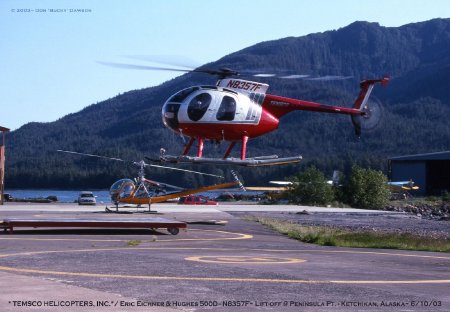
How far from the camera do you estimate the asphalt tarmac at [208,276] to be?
35.1 ft

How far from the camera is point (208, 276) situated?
537 inches

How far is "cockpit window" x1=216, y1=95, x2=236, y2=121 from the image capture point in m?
32.3

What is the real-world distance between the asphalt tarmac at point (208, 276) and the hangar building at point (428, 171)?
8518 centimetres

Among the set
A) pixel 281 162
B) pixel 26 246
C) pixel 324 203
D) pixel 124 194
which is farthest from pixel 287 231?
pixel 324 203

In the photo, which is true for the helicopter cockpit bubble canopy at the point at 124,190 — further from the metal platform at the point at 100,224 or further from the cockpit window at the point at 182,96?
the metal platform at the point at 100,224

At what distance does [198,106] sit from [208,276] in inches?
734

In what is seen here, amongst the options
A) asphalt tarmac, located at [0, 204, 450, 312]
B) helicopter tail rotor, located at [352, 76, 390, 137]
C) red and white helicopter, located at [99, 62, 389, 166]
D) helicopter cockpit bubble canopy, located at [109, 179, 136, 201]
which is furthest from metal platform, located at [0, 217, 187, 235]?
helicopter cockpit bubble canopy, located at [109, 179, 136, 201]

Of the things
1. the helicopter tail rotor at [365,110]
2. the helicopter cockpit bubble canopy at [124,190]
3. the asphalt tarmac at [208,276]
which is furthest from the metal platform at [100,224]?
the helicopter cockpit bubble canopy at [124,190]

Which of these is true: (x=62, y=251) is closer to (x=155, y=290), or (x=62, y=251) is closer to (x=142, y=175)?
(x=155, y=290)

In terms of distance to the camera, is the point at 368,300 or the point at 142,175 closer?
the point at 368,300

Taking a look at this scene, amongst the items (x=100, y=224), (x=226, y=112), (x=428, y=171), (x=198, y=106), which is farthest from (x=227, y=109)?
(x=428, y=171)

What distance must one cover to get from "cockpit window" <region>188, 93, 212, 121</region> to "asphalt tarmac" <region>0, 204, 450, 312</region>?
9.84 meters

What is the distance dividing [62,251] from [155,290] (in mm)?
6834

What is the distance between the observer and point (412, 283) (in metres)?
13.5
